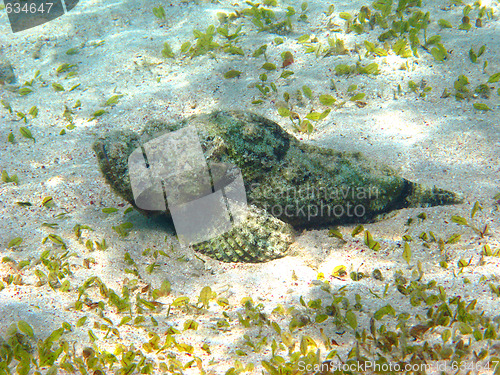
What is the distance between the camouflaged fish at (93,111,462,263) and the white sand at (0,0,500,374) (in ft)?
0.52

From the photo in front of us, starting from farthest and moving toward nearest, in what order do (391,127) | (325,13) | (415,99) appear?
(325,13)
(415,99)
(391,127)

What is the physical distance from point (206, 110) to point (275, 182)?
5.93 ft

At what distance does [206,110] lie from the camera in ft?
14.8

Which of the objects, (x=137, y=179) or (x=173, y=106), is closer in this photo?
(x=137, y=179)

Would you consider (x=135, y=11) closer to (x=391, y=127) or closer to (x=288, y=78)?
(x=288, y=78)

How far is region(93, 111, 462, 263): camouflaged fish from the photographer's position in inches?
121

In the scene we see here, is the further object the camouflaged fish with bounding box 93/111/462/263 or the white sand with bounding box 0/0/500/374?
the camouflaged fish with bounding box 93/111/462/263

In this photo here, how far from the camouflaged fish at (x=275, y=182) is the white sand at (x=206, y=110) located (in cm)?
16

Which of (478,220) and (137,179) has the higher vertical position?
(137,179)

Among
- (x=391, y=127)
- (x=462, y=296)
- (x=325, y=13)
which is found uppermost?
(x=325, y=13)

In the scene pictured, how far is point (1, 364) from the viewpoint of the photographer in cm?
189

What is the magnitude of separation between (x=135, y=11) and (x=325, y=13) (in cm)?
365

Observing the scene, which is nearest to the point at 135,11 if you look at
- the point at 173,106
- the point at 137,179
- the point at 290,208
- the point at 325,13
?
the point at 173,106

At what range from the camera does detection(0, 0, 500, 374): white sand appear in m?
2.49
